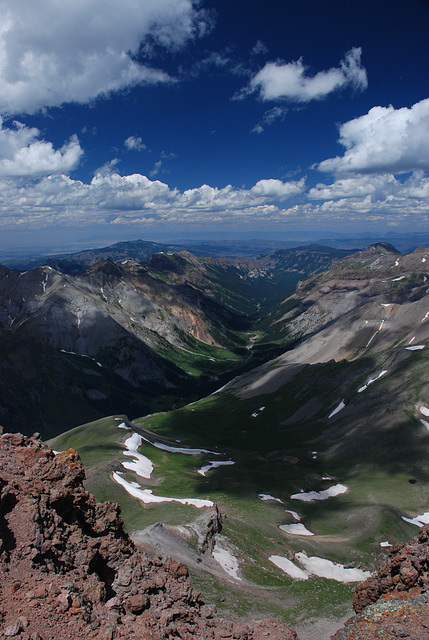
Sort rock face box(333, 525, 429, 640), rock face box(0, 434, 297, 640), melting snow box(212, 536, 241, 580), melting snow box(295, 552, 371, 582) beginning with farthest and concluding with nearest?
melting snow box(295, 552, 371, 582)
melting snow box(212, 536, 241, 580)
rock face box(333, 525, 429, 640)
rock face box(0, 434, 297, 640)

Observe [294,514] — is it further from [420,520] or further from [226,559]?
[226,559]

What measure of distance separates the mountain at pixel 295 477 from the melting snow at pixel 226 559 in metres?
0.25

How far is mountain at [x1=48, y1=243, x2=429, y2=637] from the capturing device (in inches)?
1431

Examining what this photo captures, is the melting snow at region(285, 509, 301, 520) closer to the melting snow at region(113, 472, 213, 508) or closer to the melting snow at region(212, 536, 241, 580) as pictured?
the melting snow at region(113, 472, 213, 508)

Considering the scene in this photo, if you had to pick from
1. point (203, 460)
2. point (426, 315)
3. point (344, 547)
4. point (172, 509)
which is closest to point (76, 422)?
point (203, 460)

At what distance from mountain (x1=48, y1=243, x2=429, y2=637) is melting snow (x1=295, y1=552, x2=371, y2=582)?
0.19m

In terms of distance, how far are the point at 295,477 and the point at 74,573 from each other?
5956 cm

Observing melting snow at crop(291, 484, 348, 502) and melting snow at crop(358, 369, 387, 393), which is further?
melting snow at crop(358, 369, 387, 393)

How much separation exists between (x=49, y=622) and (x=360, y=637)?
1478cm

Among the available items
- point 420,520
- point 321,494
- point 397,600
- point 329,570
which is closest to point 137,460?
point 321,494

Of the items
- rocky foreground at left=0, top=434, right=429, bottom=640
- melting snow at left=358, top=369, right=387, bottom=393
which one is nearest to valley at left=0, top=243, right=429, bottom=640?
melting snow at left=358, top=369, right=387, bottom=393

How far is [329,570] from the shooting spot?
3944 centimetres

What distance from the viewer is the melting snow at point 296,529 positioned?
4823 cm

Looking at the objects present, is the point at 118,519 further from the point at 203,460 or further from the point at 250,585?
the point at 203,460
